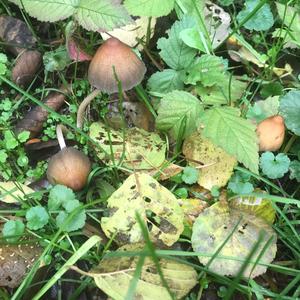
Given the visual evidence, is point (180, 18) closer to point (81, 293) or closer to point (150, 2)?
point (150, 2)

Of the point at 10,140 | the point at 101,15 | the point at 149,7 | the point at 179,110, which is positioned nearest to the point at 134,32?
the point at 149,7

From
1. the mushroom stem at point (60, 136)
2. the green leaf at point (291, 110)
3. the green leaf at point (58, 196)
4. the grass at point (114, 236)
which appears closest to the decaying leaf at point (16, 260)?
the grass at point (114, 236)

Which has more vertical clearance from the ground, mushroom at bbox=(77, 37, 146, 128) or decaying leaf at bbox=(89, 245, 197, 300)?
mushroom at bbox=(77, 37, 146, 128)

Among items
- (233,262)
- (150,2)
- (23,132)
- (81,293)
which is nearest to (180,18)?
(150,2)

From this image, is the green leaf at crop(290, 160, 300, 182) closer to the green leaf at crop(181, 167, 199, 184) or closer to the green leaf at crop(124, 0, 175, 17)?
the green leaf at crop(181, 167, 199, 184)

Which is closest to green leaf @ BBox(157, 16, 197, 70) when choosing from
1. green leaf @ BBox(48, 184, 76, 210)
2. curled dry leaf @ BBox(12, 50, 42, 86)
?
curled dry leaf @ BBox(12, 50, 42, 86)

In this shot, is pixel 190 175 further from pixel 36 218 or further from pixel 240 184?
pixel 36 218
